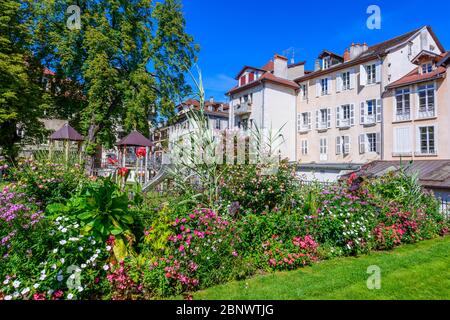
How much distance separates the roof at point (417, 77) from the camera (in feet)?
61.6

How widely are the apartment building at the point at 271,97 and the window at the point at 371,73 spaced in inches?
292

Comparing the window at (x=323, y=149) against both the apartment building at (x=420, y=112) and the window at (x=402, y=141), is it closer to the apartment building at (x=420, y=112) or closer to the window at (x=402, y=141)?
the apartment building at (x=420, y=112)

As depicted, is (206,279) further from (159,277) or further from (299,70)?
(299,70)

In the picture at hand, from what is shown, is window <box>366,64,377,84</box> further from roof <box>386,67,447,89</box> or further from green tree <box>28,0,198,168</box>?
green tree <box>28,0,198,168</box>

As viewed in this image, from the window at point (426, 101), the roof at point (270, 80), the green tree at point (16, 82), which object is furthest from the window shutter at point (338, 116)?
the green tree at point (16, 82)

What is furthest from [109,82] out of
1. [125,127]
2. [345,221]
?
[345,221]

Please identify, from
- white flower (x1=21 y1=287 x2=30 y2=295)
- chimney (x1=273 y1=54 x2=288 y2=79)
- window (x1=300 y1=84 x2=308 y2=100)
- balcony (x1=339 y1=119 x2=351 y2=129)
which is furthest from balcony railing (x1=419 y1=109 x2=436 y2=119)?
white flower (x1=21 y1=287 x2=30 y2=295)

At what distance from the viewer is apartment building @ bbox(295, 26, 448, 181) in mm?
22234

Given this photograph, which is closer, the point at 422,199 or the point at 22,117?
the point at 422,199

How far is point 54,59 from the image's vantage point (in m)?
19.2

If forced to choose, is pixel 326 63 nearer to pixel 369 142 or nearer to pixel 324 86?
pixel 324 86

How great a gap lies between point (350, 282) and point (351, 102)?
76.0 ft

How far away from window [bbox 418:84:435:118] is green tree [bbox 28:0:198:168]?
16945 mm
